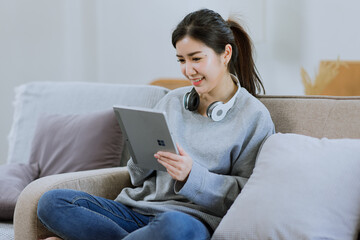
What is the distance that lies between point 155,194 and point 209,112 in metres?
0.30

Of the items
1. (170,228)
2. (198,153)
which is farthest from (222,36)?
(170,228)

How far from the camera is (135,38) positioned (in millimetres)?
3479

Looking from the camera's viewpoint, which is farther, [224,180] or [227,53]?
[227,53]

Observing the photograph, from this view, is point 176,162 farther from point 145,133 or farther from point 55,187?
point 55,187

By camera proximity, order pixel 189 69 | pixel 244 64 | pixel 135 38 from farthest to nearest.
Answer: pixel 135 38 → pixel 244 64 → pixel 189 69

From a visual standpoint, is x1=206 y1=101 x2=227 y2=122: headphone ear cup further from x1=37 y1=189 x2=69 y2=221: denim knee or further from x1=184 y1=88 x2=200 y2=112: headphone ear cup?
x1=37 y1=189 x2=69 y2=221: denim knee

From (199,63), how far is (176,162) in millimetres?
334

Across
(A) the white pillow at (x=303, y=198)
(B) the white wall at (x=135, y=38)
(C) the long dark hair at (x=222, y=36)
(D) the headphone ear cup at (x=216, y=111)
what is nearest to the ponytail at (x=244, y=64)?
(C) the long dark hair at (x=222, y=36)

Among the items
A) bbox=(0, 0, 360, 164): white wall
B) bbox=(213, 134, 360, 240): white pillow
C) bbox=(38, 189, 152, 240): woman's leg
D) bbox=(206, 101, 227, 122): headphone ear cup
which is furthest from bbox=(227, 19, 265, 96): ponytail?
bbox=(0, 0, 360, 164): white wall

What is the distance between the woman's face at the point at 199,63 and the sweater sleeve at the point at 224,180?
20 centimetres

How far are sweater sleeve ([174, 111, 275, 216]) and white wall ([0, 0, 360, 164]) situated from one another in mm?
1448

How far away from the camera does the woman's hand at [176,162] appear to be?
58.6 inches

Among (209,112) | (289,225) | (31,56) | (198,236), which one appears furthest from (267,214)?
(31,56)

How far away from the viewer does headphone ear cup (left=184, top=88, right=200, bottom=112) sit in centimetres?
174
